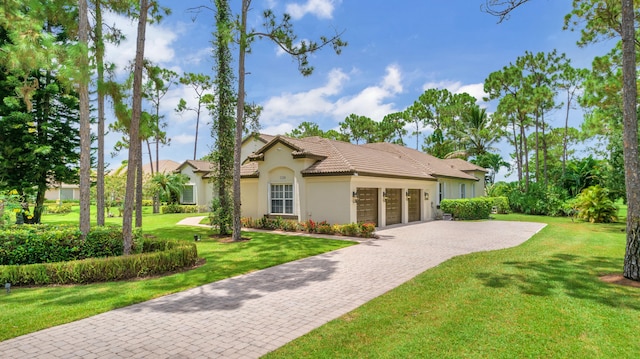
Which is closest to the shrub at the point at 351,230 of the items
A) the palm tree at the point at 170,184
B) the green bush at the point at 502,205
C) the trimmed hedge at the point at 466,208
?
the trimmed hedge at the point at 466,208

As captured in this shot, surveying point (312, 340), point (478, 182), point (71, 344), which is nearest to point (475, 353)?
point (312, 340)

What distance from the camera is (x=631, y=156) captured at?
7746 mm

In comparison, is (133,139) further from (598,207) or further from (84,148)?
(598,207)

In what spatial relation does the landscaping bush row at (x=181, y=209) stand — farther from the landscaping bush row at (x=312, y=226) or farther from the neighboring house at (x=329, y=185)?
the landscaping bush row at (x=312, y=226)

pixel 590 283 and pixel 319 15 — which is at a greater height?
pixel 319 15

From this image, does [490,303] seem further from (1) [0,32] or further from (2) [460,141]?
(2) [460,141]

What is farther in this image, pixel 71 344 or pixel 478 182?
pixel 478 182

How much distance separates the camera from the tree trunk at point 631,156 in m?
7.62

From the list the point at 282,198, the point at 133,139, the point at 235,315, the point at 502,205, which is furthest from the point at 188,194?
the point at 235,315

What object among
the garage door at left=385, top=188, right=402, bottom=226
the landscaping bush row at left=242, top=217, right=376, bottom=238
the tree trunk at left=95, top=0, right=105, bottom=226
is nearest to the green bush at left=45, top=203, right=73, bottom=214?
the landscaping bush row at left=242, top=217, right=376, bottom=238

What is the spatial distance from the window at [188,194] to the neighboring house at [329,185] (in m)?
16.5

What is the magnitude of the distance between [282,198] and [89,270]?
11.8m

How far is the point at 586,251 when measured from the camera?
37.4ft

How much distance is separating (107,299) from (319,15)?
1425cm
